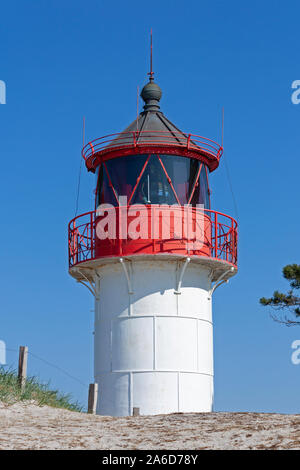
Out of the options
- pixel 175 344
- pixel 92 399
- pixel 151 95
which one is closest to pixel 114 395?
pixel 175 344

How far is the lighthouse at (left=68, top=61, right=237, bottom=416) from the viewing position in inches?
993

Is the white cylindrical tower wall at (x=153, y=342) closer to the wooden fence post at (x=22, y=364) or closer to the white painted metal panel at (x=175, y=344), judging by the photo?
the white painted metal panel at (x=175, y=344)

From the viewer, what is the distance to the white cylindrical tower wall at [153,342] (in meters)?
25.1

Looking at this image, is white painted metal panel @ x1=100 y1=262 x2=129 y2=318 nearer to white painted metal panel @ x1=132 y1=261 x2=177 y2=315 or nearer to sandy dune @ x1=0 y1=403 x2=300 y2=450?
white painted metal panel @ x1=132 y1=261 x2=177 y2=315

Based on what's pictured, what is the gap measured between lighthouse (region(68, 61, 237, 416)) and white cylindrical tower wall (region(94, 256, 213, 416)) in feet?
0.09

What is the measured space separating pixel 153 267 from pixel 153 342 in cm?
215

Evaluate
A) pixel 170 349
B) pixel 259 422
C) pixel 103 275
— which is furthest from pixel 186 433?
pixel 103 275

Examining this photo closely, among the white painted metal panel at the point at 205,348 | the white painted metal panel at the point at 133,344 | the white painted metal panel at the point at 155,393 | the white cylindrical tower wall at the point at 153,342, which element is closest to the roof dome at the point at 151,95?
the white cylindrical tower wall at the point at 153,342

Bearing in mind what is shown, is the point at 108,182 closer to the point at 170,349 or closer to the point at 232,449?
the point at 170,349

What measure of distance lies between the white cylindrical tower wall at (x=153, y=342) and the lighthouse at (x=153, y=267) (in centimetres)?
3

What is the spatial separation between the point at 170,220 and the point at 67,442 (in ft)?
35.4

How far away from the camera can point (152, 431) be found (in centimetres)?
1688

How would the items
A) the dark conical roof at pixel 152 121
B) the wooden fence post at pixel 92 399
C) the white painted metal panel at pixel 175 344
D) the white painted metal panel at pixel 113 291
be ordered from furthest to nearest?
the dark conical roof at pixel 152 121
the white painted metal panel at pixel 113 291
the white painted metal panel at pixel 175 344
the wooden fence post at pixel 92 399

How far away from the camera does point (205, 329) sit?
26312 mm
